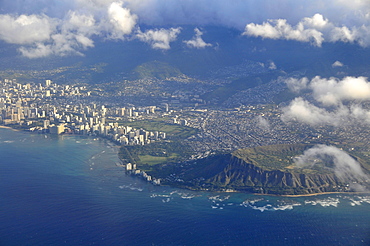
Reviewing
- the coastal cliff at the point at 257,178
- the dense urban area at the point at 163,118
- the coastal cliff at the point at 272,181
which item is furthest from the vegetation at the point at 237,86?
the coastal cliff at the point at 272,181

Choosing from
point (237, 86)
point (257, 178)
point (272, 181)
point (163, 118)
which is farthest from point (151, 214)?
point (237, 86)

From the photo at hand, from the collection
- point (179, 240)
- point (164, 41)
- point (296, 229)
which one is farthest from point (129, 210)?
point (164, 41)

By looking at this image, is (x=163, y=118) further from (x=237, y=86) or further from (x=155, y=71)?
(x=155, y=71)

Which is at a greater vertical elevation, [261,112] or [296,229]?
[261,112]

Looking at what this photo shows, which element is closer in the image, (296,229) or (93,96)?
(296,229)

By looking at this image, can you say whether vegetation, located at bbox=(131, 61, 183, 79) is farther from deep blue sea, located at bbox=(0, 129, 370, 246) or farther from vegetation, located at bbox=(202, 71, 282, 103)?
deep blue sea, located at bbox=(0, 129, 370, 246)

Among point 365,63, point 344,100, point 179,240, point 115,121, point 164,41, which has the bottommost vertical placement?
point 179,240

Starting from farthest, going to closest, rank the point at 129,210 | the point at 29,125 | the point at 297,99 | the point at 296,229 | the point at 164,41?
1. the point at 164,41
2. the point at 297,99
3. the point at 29,125
4. the point at 129,210
5. the point at 296,229

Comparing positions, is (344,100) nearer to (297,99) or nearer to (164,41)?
(297,99)

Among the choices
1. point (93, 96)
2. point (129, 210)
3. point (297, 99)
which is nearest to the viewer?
point (129, 210)
